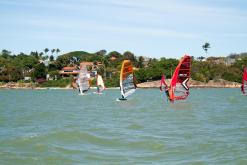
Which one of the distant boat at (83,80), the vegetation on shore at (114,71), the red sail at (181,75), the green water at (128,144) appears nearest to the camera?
the green water at (128,144)

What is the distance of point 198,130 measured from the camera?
21141 millimetres

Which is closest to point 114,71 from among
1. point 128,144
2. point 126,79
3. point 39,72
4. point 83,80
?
point 39,72

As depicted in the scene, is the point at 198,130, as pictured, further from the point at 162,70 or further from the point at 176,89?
the point at 162,70

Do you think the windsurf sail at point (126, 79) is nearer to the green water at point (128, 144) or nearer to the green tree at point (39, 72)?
the green water at point (128, 144)

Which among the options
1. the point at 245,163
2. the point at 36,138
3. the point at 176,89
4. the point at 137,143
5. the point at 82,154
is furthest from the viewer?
the point at 176,89

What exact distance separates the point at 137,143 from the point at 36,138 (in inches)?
161

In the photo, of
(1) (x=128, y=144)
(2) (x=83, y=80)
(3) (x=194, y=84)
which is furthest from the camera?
(3) (x=194, y=84)

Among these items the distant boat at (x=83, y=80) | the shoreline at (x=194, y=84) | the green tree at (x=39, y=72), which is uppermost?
the green tree at (x=39, y=72)

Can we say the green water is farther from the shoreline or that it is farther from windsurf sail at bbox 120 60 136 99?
the shoreline

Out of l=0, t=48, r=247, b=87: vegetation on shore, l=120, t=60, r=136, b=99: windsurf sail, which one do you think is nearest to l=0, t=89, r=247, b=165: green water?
l=120, t=60, r=136, b=99: windsurf sail

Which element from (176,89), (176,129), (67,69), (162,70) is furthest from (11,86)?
(176,129)

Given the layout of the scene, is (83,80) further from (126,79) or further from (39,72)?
(39,72)

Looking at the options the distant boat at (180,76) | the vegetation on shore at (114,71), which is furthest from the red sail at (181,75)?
the vegetation on shore at (114,71)

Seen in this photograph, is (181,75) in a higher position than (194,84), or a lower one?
higher
